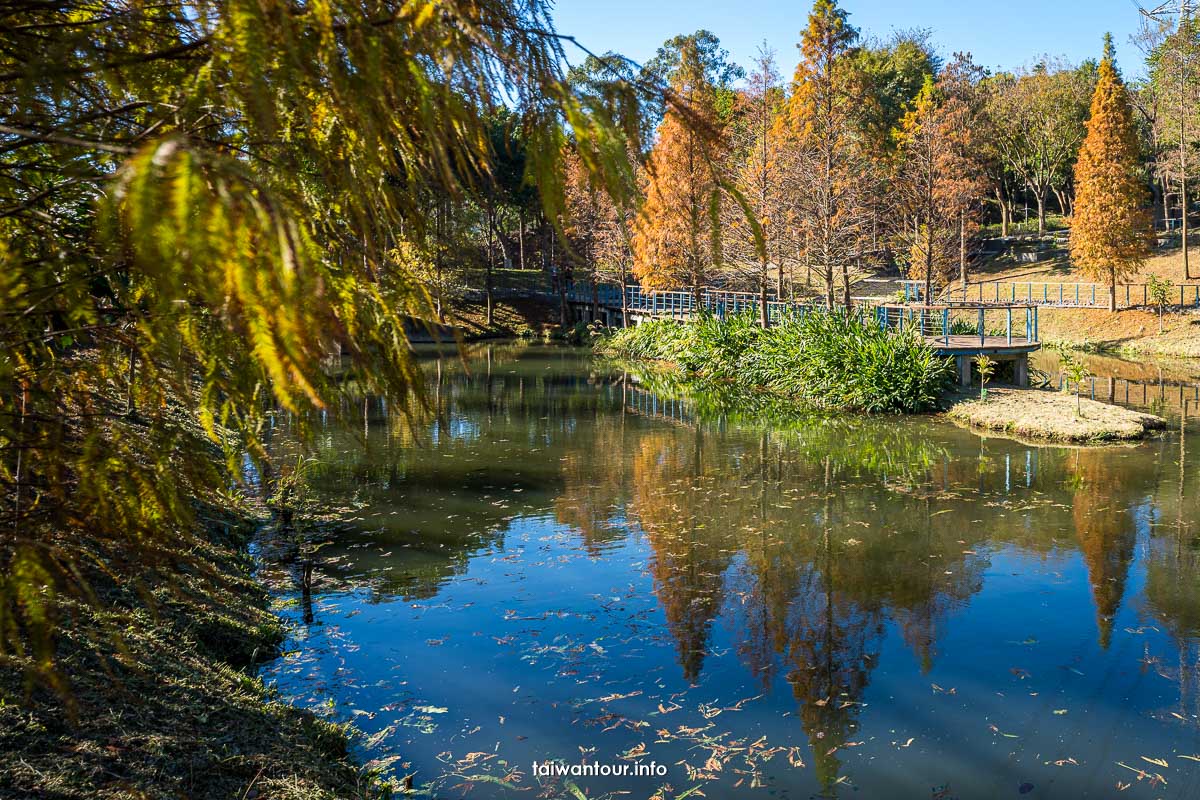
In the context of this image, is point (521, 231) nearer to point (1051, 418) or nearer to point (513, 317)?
point (513, 317)

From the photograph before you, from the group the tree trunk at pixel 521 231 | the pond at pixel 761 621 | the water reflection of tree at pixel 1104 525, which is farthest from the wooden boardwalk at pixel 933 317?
the tree trunk at pixel 521 231

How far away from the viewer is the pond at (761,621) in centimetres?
517

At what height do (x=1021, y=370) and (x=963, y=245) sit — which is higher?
(x=963, y=245)

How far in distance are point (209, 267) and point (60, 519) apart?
1232 millimetres

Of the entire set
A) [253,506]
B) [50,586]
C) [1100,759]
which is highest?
[50,586]

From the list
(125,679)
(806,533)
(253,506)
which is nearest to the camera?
(125,679)

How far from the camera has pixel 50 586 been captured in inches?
72.9

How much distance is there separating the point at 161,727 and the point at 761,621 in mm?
4516

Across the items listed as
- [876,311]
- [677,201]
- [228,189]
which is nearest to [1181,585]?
[228,189]

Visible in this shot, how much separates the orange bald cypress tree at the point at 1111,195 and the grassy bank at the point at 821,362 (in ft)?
53.7

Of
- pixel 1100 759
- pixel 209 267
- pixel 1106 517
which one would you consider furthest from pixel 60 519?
pixel 1106 517

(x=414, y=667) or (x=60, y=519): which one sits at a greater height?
(x=60, y=519)

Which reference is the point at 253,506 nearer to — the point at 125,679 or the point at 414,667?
the point at 414,667

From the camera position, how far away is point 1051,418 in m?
15.5
